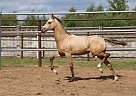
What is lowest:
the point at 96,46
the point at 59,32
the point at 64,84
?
the point at 64,84

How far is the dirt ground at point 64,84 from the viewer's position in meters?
7.36

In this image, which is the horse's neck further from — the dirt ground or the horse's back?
the dirt ground

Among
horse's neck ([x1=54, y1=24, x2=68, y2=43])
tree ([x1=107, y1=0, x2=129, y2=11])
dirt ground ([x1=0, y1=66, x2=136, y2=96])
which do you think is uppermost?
tree ([x1=107, y1=0, x2=129, y2=11])

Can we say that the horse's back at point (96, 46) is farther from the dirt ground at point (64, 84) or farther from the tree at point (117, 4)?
the tree at point (117, 4)

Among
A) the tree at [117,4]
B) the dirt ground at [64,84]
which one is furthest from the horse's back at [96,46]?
the tree at [117,4]

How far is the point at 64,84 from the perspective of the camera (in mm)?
8469

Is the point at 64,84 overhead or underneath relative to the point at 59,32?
underneath

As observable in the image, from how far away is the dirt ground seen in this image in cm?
736

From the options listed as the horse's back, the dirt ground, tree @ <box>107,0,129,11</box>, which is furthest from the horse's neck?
tree @ <box>107,0,129,11</box>

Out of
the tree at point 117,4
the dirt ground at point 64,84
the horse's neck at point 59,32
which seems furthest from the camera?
the tree at point 117,4

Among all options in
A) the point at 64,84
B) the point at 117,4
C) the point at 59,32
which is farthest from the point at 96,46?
the point at 117,4

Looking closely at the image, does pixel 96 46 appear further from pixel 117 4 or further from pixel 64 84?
pixel 117 4

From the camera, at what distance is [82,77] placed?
9.66m

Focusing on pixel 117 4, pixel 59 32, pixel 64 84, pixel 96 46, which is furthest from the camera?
pixel 117 4
